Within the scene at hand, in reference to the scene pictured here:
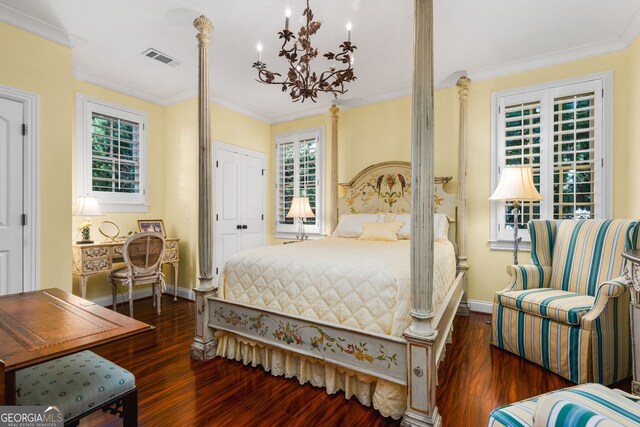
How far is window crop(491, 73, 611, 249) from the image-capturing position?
3.01 metres

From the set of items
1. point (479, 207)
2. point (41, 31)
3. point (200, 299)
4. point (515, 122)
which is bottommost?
point (200, 299)

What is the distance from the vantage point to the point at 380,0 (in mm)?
2434

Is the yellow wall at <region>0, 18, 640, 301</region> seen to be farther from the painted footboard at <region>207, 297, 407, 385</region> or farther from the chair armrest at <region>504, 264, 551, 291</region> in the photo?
the painted footboard at <region>207, 297, 407, 385</region>

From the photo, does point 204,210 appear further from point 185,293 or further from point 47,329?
point 185,293

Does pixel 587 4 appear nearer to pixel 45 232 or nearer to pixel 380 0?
pixel 380 0

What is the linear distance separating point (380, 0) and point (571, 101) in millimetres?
2252

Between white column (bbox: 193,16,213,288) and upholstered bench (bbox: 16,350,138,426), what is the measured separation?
108cm

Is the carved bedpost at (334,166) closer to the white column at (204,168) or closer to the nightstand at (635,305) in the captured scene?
the white column at (204,168)

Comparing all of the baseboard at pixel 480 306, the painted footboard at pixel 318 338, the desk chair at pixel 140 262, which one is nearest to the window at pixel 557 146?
the baseboard at pixel 480 306

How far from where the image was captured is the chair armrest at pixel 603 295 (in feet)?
6.34

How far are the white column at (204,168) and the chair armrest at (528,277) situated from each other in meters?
2.51

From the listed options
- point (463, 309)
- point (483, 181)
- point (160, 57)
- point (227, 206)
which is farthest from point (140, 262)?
point (483, 181)

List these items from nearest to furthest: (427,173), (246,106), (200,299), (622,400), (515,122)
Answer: (622,400)
(427,173)
(200,299)
(515,122)
(246,106)

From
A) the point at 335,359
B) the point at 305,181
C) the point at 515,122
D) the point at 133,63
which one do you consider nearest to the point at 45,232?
the point at 133,63
